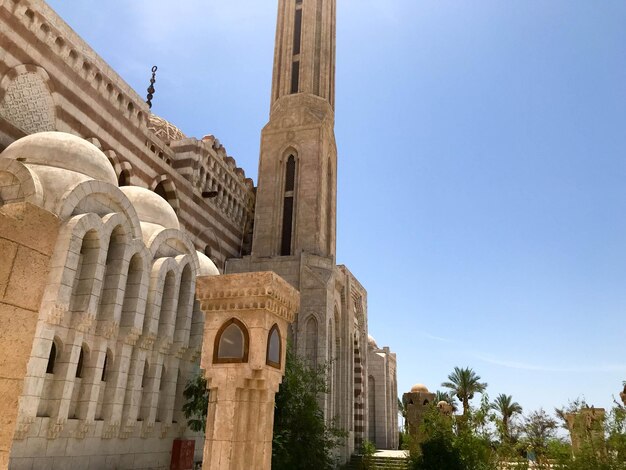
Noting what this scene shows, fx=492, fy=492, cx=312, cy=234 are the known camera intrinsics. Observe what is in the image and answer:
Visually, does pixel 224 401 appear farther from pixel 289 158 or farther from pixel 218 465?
pixel 289 158

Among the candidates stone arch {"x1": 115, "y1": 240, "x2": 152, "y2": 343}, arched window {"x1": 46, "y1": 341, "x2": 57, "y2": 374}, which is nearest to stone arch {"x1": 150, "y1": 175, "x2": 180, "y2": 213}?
stone arch {"x1": 115, "y1": 240, "x2": 152, "y2": 343}

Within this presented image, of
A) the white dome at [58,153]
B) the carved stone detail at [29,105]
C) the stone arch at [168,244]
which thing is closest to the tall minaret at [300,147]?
the stone arch at [168,244]

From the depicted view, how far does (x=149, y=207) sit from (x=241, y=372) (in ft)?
39.5

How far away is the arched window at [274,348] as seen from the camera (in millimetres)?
8172

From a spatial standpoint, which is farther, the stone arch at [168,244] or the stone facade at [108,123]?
the stone arch at [168,244]

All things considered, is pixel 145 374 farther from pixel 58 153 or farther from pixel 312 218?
pixel 312 218

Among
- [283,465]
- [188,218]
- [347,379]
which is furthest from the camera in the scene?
[347,379]

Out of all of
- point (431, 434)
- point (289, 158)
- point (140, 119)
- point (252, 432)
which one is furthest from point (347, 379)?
point (252, 432)

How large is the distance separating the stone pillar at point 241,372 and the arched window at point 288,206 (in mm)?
18347

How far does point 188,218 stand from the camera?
24.8 metres

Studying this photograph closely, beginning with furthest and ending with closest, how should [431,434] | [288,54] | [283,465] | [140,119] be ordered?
[288,54] < [140,119] < [431,434] < [283,465]

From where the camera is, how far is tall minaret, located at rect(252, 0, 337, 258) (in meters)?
27.0

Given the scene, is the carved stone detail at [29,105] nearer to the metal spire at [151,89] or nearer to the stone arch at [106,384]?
the stone arch at [106,384]

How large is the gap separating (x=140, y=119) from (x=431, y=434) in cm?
1836
